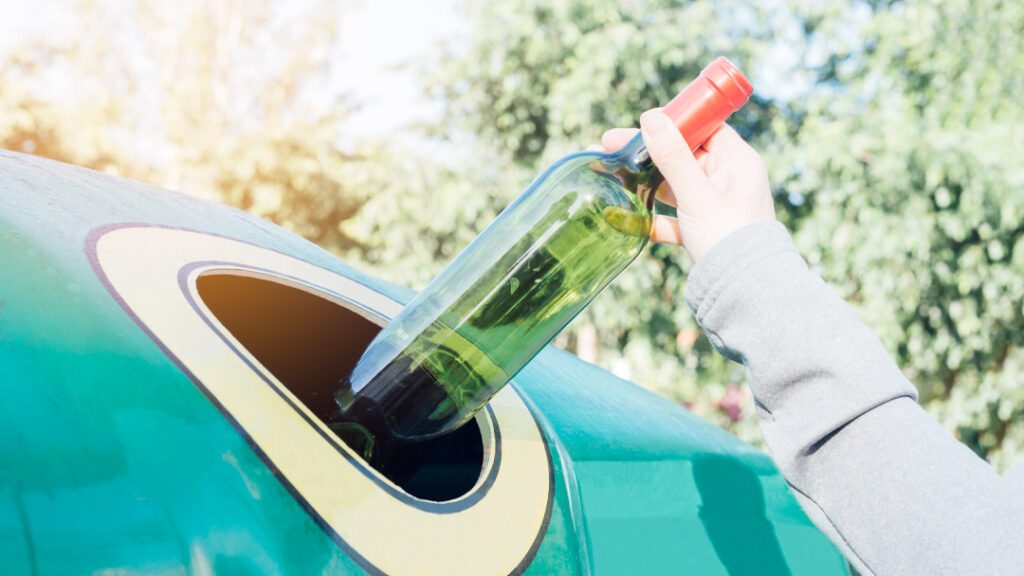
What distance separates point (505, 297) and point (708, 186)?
269 mm

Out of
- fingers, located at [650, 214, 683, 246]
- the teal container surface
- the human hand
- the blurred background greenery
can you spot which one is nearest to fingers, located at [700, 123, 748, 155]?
the human hand

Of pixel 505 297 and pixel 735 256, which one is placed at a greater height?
pixel 735 256

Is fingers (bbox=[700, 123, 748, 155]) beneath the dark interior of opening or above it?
above

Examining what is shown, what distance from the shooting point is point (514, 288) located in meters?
0.93

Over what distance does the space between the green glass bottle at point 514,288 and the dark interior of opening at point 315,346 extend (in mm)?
96

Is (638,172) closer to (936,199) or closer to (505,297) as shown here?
(505,297)

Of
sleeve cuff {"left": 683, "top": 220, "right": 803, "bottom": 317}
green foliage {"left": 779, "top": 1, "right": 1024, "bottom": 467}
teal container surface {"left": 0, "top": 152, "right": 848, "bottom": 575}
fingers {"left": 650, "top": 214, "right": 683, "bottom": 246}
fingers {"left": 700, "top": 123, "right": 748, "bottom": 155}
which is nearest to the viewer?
teal container surface {"left": 0, "top": 152, "right": 848, "bottom": 575}

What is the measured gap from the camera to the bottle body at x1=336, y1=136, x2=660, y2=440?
901mm

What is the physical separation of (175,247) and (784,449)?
0.66 m

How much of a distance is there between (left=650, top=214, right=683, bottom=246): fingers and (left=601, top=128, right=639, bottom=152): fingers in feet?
0.32

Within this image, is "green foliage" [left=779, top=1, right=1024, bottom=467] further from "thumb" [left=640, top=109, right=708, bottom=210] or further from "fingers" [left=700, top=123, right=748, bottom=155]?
"thumb" [left=640, top=109, right=708, bottom=210]

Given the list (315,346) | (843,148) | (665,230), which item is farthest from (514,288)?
(843,148)

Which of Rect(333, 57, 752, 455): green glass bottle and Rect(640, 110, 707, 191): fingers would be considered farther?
Rect(333, 57, 752, 455): green glass bottle

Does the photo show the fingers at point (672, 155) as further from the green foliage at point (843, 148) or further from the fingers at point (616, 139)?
the green foliage at point (843, 148)
